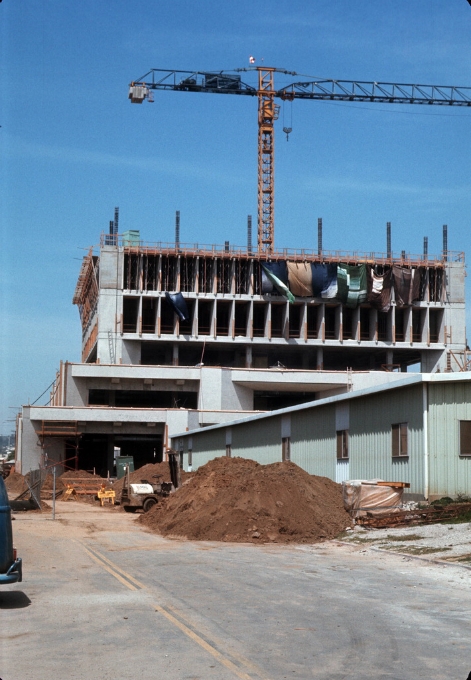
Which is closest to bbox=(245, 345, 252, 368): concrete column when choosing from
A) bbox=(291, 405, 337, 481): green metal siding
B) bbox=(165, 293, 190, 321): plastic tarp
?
bbox=(165, 293, 190, 321): plastic tarp

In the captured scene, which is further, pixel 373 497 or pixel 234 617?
pixel 373 497

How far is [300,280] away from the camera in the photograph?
91.6m

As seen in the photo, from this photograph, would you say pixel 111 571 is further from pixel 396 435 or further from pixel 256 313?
pixel 256 313

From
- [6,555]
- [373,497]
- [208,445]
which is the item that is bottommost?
[373,497]

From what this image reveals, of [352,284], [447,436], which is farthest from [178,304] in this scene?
[447,436]

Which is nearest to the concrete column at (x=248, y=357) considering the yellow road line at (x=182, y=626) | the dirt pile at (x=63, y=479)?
the dirt pile at (x=63, y=479)

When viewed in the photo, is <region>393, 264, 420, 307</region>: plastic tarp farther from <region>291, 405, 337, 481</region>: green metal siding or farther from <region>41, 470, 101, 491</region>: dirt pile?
<region>291, 405, 337, 481</region>: green metal siding

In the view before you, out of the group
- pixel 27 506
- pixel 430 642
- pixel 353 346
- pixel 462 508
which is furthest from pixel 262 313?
pixel 430 642

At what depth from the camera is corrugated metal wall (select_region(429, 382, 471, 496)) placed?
1037 inches

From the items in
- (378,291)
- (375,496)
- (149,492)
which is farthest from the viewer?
(378,291)

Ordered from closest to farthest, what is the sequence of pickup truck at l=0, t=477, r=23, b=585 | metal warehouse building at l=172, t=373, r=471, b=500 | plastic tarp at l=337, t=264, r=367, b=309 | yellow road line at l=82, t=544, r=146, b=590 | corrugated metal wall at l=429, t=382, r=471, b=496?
pickup truck at l=0, t=477, r=23, b=585
yellow road line at l=82, t=544, r=146, b=590
corrugated metal wall at l=429, t=382, r=471, b=496
metal warehouse building at l=172, t=373, r=471, b=500
plastic tarp at l=337, t=264, r=367, b=309

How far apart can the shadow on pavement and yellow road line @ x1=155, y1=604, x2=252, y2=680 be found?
2.12 metres

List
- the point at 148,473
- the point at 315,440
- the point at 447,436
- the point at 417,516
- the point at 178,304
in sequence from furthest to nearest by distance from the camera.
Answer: the point at 178,304 → the point at 148,473 → the point at 315,440 → the point at 447,436 → the point at 417,516

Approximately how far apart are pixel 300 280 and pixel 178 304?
42.1 feet
